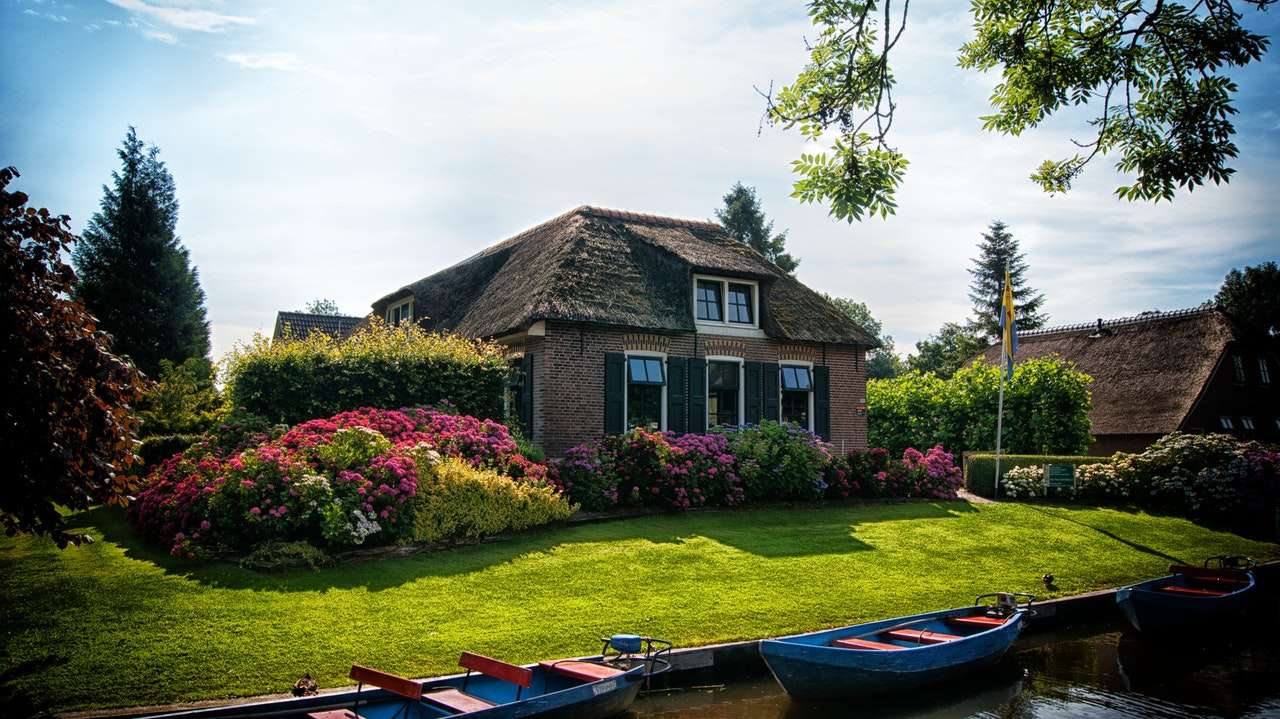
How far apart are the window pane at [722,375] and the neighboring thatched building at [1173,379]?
54.8ft

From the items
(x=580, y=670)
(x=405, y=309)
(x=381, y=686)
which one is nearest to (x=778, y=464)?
(x=580, y=670)

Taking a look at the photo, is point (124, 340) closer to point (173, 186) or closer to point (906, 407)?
point (173, 186)

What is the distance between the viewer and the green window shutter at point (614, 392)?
54.9 feet

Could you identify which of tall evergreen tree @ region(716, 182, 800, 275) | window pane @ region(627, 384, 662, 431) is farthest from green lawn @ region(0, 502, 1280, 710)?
tall evergreen tree @ region(716, 182, 800, 275)

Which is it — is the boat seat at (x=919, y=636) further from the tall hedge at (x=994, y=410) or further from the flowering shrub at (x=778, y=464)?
the tall hedge at (x=994, y=410)

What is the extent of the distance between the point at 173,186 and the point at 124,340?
5.97 meters

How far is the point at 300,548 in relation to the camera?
9.23m

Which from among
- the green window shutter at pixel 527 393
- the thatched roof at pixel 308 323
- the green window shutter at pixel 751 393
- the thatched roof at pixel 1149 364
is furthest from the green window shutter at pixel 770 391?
the thatched roof at pixel 308 323

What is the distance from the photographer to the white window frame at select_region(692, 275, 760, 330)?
18516 mm

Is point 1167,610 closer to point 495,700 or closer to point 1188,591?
point 1188,591

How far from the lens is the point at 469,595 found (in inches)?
340

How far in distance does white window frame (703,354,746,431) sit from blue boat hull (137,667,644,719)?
11.6 metres

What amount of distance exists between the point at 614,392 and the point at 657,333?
1.76 meters

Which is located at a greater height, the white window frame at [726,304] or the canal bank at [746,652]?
the white window frame at [726,304]
